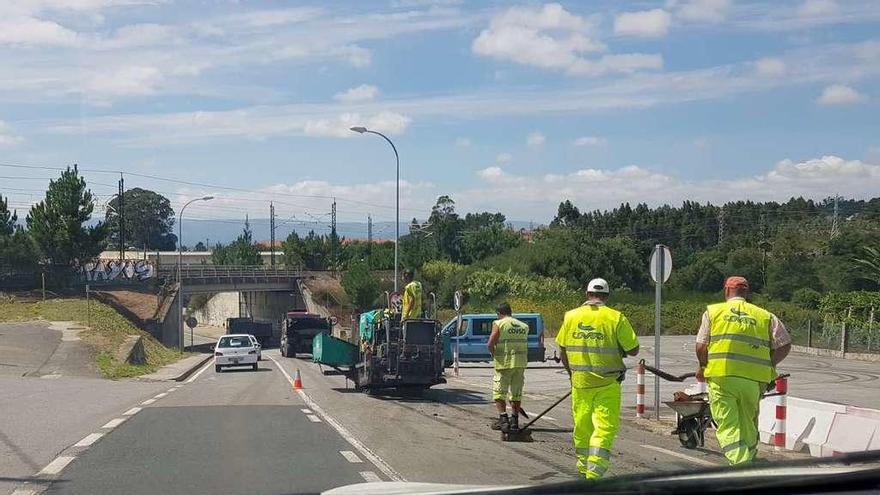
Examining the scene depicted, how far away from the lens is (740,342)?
8.08m

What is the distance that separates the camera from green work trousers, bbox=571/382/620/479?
845 centimetres

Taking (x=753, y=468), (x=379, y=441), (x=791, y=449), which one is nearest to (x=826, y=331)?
(x=791, y=449)

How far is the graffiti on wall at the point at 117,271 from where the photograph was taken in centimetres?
6275

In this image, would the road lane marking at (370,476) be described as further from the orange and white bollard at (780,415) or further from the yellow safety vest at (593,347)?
the orange and white bollard at (780,415)

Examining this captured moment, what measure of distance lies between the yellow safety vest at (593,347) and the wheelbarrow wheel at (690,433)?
11.6 feet

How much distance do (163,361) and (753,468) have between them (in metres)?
41.3

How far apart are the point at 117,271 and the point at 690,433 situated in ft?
204

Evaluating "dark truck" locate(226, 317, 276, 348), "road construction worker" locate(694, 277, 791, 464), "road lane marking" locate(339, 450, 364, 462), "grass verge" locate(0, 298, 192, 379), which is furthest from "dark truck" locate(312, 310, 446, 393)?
"dark truck" locate(226, 317, 276, 348)

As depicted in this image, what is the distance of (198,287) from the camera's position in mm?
76312

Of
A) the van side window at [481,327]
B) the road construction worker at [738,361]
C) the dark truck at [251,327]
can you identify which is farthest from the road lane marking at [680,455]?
the dark truck at [251,327]

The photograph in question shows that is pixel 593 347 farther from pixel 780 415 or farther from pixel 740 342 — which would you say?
pixel 780 415

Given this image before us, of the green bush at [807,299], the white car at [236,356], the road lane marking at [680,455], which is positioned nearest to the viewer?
the road lane marking at [680,455]

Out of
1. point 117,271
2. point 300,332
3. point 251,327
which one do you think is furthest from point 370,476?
point 117,271

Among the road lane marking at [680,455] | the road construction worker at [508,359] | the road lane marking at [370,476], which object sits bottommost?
the road lane marking at [680,455]
